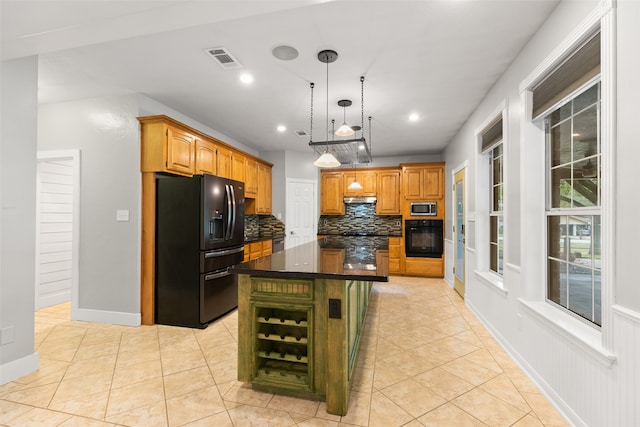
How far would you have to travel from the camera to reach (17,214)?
7.72 ft

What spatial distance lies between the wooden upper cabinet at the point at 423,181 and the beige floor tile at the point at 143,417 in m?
5.37

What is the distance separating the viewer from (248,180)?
17.5 feet

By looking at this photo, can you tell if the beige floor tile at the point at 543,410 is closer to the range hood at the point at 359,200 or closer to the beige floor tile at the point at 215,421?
the beige floor tile at the point at 215,421

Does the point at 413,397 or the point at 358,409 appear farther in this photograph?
the point at 413,397

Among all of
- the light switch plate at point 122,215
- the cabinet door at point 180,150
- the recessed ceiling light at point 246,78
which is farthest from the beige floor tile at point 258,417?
the recessed ceiling light at point 246,78

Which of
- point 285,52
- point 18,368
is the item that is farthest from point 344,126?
point 18,368

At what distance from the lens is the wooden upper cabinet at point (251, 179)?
527 cm

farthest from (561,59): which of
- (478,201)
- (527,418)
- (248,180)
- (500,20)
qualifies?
(248,180)

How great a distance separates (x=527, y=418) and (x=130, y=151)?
434 cm

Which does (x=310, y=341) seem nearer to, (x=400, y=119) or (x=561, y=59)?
(x=561, y=59)

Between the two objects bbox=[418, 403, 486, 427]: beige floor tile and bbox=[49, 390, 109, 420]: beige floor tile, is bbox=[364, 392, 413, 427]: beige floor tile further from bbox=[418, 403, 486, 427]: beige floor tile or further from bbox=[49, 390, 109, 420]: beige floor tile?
bbox=[49, 390, 109, 420]: beige floor tile

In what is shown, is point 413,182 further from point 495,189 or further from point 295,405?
point 295,405

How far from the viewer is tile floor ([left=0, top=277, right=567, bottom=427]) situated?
184cm

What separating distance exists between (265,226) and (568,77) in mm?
5434
